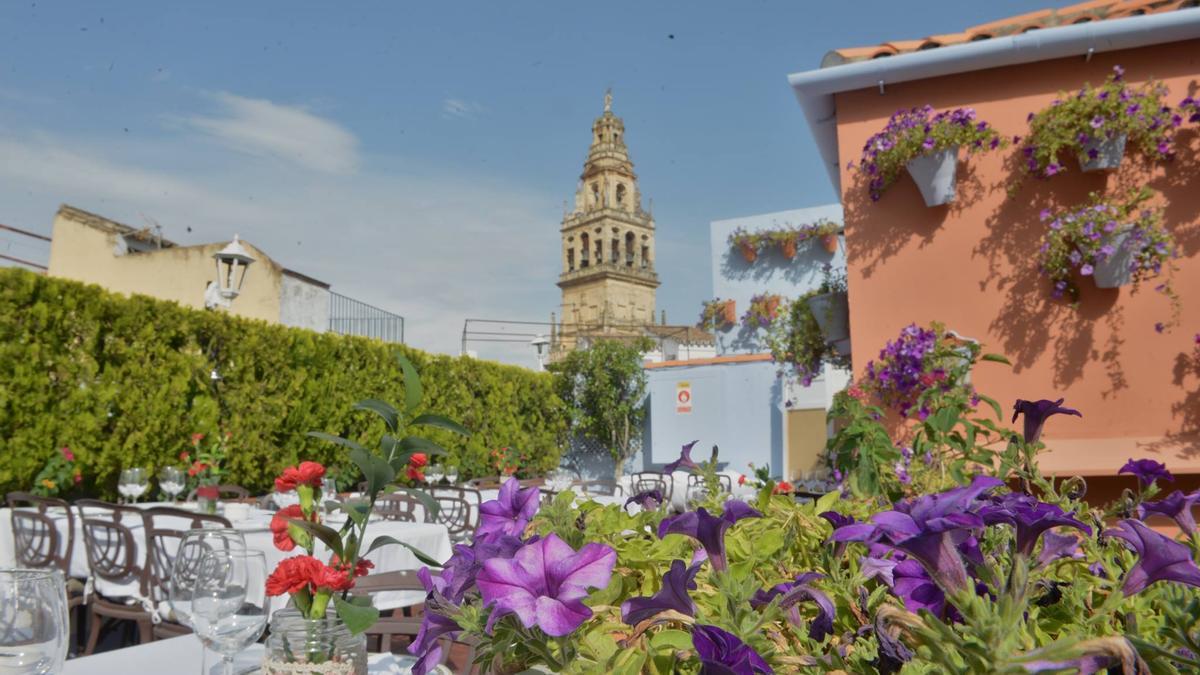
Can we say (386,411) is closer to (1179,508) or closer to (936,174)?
(1179,508)

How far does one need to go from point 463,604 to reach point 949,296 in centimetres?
420

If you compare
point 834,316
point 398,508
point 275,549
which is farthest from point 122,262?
point 834,316

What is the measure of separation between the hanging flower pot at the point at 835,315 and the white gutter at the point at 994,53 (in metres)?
1.03

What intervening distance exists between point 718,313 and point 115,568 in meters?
12.7

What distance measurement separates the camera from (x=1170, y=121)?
3.83 metres

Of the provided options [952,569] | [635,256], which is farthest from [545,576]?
[635,256]

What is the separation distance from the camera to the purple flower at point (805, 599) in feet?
1.81

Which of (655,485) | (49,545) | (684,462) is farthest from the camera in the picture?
(655,485)

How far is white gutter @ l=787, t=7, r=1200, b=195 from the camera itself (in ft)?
12.7

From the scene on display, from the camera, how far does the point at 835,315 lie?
473 centimetres

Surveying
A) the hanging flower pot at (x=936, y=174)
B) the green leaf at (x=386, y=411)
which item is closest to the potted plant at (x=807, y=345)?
the hanging flower pot at (x=936, y=174)

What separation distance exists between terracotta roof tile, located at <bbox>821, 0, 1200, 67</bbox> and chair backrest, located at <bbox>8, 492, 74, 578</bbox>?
5.28 meters

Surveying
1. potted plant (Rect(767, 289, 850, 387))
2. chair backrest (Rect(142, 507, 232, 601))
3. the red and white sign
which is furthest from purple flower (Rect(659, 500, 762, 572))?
the red and white sign

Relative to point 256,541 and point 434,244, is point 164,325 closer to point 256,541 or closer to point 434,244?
point 256,541
